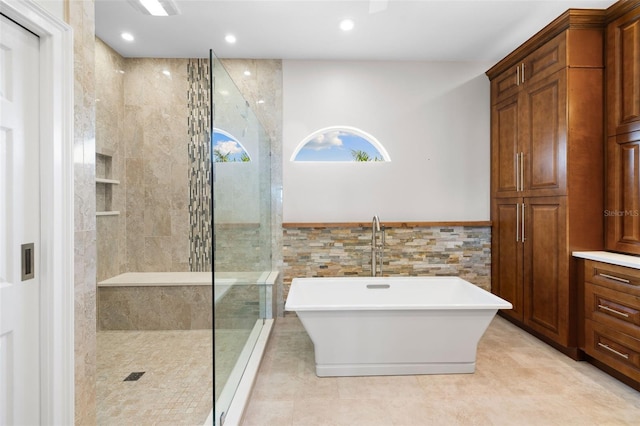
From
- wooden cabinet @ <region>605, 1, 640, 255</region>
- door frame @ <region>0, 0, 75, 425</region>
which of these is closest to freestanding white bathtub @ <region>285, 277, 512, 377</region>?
wooden cabinet @ <region>605, 1, 640, 255</region>

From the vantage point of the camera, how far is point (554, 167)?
9.09ft

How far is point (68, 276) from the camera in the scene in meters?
1.20

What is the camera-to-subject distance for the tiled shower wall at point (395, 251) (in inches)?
145

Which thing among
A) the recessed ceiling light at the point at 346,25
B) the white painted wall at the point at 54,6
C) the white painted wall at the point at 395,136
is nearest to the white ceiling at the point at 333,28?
the recessed ceiling light at the point at 346,25

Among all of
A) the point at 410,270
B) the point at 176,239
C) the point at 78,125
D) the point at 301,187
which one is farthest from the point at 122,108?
the point at 410,270

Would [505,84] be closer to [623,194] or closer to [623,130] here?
[623,130]

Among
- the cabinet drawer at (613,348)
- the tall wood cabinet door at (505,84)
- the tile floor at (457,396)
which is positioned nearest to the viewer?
the tile floor at (457,396)

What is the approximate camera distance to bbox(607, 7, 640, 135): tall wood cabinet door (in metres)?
2.39

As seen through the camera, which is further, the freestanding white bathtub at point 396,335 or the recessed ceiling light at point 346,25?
the recessed ceiling light at point 346,25

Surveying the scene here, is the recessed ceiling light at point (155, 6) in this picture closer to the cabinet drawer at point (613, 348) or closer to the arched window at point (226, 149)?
the arched window at point (226, 149)

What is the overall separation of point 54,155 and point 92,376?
0.87m

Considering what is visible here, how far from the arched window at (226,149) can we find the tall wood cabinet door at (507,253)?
8.66 feet

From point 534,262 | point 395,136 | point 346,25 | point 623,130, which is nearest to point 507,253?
point 534,262

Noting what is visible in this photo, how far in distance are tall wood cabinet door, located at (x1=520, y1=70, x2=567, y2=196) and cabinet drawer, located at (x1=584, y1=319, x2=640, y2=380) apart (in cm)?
105
